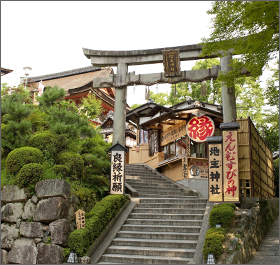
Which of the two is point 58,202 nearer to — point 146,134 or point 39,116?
point 39,116

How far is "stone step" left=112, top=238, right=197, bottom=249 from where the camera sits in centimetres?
888

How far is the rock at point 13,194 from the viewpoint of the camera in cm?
922

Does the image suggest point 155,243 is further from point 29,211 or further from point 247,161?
point 247,161

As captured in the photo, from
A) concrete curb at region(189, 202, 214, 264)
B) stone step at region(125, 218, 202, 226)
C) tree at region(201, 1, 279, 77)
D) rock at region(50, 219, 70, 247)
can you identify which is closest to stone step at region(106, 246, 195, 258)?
concrete curb at region(189, 202, 214, 264)

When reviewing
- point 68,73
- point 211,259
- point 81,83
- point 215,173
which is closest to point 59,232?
point 211,259

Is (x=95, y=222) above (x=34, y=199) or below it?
below

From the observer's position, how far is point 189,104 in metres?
20.2

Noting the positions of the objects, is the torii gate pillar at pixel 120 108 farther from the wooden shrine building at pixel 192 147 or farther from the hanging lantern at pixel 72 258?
the hanging lantern at pixel 72 258

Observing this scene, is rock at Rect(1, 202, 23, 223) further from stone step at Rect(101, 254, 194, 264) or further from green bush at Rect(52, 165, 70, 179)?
stone step at Rect(101, 254, 194, 264)

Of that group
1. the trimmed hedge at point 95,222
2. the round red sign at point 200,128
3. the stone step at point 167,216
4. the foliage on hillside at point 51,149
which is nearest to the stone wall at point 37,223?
the trimmed hedge at point 95,222

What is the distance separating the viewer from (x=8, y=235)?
356 inches

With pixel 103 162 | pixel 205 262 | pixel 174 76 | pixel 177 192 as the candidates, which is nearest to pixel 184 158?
pixel 177 192

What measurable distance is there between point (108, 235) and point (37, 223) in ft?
7.61

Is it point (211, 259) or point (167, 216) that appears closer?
point (211, 259)
